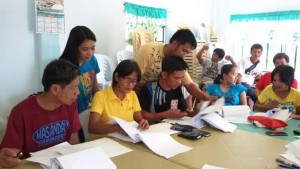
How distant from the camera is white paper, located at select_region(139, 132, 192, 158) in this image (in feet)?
3.96

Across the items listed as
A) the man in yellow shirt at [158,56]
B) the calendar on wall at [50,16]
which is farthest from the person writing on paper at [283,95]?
the calendar on wall at [50,16]

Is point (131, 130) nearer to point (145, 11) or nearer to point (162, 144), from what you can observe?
point (162, 144)

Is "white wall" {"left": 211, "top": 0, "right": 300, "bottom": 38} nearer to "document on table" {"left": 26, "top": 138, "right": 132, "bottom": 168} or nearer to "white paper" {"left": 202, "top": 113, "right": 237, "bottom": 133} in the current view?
"white paper" {"left": 202, "top": 113, "right": 237, "bottom": 133}

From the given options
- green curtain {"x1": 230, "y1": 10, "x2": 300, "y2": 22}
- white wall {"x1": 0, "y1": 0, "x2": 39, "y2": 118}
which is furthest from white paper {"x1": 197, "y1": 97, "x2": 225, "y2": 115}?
green curtain {"x1": 230, "y1": 10, "x2": 300, "y2": 22}

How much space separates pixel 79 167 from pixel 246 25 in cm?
500

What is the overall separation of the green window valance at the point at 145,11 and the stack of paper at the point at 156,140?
3005 millimetres

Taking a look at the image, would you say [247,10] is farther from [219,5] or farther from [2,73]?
[2,73]

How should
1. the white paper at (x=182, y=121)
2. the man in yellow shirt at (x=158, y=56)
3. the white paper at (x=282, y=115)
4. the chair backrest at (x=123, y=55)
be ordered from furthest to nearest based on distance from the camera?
the chair backrest at (x=123, y=55) < the man in yellow shirt at (x=158, y=56) < the white paper at (x=282, y=115) < the white paper at (x=182, y=121)

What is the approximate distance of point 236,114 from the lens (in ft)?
6.25

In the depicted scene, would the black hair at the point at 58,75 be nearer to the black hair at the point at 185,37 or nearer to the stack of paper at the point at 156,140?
the stack of paper at the point at 156,140

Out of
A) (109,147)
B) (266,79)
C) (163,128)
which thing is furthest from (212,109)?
(266,79)

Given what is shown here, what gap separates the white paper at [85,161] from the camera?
979 mm

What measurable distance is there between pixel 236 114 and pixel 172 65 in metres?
0.57

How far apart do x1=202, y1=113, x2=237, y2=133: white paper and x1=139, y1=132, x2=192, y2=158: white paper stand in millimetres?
321
